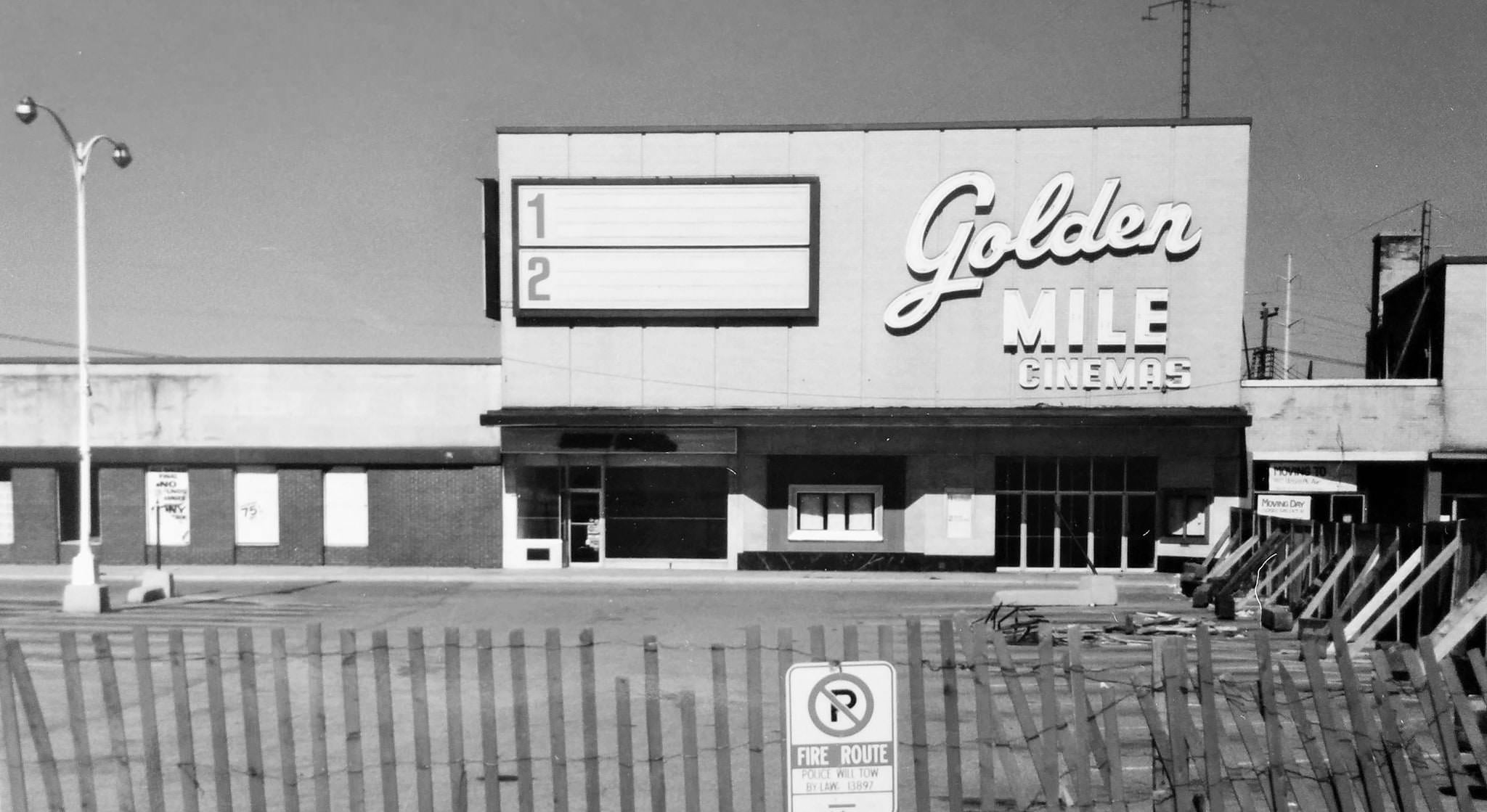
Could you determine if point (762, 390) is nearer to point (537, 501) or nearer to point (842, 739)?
point (537, 501)

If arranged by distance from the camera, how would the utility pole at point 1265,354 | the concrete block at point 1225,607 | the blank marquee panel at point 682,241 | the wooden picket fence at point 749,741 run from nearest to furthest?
the wooden picket fence at point 749,741 < the concrete block at point 1225,607 < the blank marquee panel at point 682,241 < the utility pole at point 1265,354

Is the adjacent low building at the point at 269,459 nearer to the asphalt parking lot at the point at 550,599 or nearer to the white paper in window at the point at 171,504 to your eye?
the white paper in window at the point at 171,504

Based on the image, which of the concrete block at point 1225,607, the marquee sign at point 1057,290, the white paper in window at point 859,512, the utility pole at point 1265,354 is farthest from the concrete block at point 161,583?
the utility pole at point 1265,354

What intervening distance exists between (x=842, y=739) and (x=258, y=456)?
27536 mm

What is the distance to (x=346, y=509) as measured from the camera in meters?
29.9

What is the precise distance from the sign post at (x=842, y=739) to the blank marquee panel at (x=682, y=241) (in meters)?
23.3

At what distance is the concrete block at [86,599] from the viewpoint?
20703mm

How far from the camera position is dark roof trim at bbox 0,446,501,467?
29.5 metres

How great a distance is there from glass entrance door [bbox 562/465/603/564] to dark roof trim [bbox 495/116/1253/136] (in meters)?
9.10

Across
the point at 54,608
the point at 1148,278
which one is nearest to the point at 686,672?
the point at 54,608

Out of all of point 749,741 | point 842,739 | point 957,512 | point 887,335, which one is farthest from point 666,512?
point 842,739

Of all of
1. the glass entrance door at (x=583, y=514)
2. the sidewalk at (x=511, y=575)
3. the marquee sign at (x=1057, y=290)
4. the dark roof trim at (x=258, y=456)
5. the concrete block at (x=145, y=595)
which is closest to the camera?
the concrete block at (x=145, y=595)

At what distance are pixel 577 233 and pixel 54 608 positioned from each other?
14.6 meters

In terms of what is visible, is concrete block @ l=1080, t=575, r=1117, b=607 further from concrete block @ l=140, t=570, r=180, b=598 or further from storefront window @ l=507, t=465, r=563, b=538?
concrete block @ l=140, t=570, r=180, b=598
